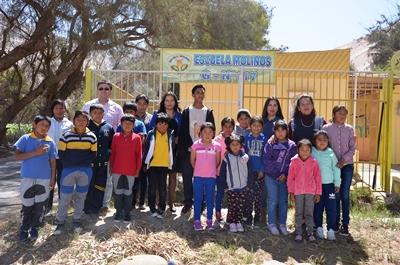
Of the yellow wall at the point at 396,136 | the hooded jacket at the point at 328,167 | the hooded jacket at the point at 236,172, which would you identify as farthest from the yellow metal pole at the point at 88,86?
the yellow wall at the point at 396,136

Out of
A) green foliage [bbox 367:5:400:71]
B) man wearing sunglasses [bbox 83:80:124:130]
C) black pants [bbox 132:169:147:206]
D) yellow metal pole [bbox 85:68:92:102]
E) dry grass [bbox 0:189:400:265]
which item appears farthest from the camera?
green foliage [bbox 367:5:400:71]

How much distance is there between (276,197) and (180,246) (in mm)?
1252

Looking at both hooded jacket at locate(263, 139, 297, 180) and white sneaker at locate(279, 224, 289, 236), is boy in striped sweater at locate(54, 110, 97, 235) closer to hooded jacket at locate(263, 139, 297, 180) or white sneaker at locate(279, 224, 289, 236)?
hooded jacket at locate(263, 139, 297, 180)

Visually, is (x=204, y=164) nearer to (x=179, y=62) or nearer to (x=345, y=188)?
(x=345, y=188)

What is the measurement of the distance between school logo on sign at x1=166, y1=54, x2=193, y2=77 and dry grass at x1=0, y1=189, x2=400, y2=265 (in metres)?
4.77

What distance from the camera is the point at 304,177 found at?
13.3 feet

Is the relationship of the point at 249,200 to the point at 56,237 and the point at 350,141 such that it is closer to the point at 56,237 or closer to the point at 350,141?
the point at 350,141

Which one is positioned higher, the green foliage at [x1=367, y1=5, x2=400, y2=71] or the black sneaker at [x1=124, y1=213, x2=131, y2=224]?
the green foliage at [x1=367, y1=5, x2=400, y2=71]

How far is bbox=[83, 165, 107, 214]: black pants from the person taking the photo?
4524mm

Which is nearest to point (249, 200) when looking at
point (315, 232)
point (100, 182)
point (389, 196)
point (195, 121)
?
point (315, 232)

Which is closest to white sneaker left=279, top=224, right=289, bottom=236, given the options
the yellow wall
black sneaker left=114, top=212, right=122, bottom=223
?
black sneaker left=114, top=212, right=122, bottom=223

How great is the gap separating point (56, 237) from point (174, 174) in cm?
158

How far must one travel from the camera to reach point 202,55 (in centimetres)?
870

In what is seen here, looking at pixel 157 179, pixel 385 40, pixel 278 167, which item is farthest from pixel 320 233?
pixel 385 40
